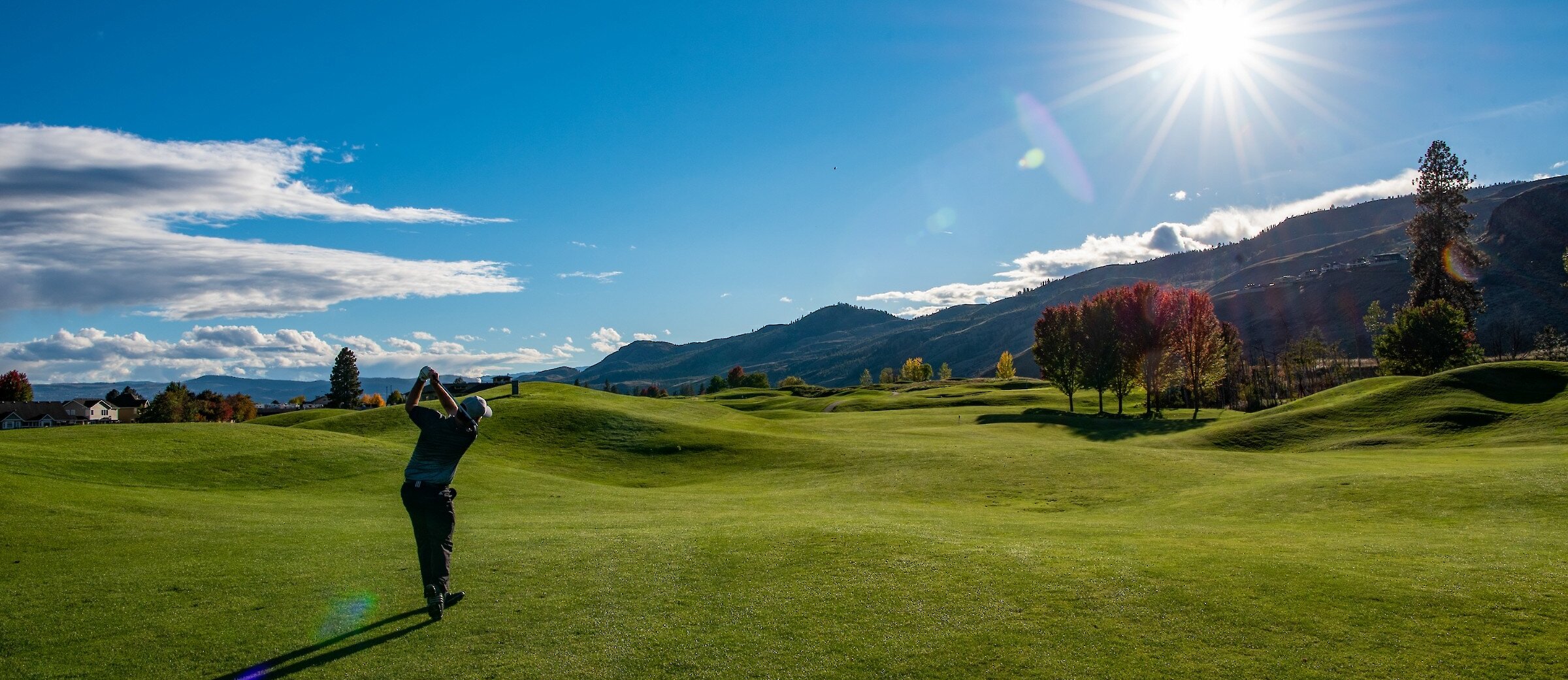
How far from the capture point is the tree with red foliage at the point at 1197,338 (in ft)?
227

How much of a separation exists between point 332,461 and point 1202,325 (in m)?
68.2

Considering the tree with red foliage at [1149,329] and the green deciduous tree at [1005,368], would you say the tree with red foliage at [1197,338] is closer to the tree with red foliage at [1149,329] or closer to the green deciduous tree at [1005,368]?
the tree with red foliage at [1149,329]

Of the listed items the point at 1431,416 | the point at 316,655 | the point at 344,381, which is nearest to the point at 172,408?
the point at 344,381

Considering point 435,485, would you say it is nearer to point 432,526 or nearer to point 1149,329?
point 432,526

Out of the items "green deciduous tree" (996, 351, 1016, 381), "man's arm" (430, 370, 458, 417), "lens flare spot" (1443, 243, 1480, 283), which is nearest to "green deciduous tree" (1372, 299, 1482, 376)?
"lens flare spot" (1443, 243, 1480, 283)

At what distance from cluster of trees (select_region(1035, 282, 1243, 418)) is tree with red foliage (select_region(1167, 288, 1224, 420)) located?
60 millimetres

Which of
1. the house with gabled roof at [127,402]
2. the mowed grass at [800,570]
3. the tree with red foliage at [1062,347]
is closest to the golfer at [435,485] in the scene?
the mowed grass at [800,570]

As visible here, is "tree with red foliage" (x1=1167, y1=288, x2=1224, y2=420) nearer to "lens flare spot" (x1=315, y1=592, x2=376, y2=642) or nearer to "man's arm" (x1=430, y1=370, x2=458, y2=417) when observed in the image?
"man's arm" (x1=430, y1=370, x2=458, y2=417)

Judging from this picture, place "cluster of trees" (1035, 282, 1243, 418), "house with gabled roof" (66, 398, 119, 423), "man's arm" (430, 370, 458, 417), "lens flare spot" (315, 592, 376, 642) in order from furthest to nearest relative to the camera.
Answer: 1. "house with gabled roof" (66, 398, 119, 423)
2. "cluster of trees" (1035, 282, 1243, 418)
3. "man's arm" (430, 370, 458, 417)
4. "lens flare spot" (315, 592, 376, 642)

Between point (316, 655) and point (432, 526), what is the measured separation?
2293 mm

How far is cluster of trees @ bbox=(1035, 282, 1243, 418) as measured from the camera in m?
69.8

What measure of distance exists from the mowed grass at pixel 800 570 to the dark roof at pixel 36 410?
141 m

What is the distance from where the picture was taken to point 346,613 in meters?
10.8

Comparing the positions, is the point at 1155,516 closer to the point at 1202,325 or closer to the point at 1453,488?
the point at 1453,488
